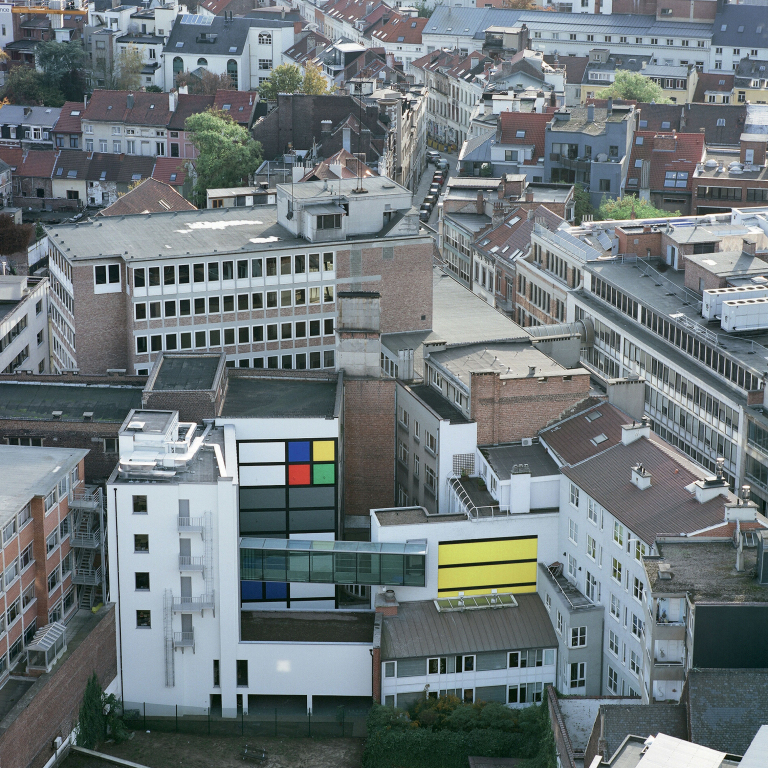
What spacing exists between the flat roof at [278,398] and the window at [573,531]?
14.9m

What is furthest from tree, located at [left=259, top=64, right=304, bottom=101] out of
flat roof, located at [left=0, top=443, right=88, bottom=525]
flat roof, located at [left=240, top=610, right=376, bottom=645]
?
flat roof, located at [left=240, top=610, right=376, bottom=645]

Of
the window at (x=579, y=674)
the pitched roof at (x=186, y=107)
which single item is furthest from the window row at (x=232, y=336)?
the pitched roof at (x=186, y=107)

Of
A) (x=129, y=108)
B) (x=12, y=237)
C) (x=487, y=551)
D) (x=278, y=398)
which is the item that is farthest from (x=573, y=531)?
(x=129, y=108)

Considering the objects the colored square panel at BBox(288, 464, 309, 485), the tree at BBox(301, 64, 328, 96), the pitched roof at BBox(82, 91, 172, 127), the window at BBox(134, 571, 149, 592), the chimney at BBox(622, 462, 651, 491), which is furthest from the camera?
the tree at BBox(301, 64, 328, 96)

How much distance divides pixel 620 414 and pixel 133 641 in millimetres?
29893

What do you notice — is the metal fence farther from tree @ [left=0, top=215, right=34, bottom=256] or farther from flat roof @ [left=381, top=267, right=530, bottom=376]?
tree @ [left=0, top=215, right=34, bottom=256]

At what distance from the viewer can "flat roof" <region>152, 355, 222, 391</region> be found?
81000mm

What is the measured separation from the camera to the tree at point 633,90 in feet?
633

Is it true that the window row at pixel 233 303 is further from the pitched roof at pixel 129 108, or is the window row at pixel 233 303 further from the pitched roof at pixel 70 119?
the pitched roof at pixel 70 119

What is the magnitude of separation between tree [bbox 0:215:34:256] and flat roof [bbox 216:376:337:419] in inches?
2824

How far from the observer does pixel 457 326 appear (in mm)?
98688

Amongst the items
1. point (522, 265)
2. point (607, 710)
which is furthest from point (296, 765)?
point (522, 265)

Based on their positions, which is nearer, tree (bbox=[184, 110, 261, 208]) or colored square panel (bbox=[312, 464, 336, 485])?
colored square panel (bbox=[312, 464, 336, 485])

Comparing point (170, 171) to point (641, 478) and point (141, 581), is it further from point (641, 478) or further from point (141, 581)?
point (641, 478)
